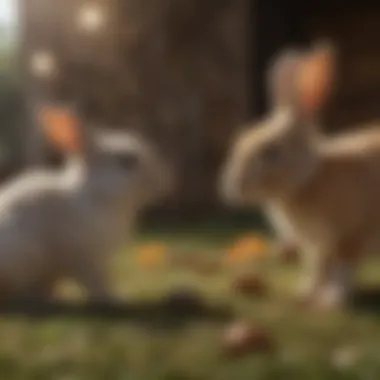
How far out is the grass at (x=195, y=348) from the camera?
1.17 metres

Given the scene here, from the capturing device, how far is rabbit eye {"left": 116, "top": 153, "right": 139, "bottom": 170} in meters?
1.46

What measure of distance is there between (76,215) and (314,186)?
1.18 ft

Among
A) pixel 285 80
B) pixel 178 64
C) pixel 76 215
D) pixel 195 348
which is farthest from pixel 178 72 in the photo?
pixel 195 348

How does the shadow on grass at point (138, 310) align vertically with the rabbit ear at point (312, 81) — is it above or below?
below

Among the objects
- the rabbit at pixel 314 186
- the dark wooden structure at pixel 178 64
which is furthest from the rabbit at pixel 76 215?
the dark wooden structure at pixel 178 64

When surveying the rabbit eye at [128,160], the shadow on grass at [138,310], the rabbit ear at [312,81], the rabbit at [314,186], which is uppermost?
the rabbit ear at [312,81]

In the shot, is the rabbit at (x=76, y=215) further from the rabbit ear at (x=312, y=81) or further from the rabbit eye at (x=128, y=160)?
the rabbit ear at (x=312, y=81)

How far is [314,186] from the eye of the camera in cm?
146

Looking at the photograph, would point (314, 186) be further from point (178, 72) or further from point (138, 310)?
point (178, 72)

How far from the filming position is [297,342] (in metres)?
1.27

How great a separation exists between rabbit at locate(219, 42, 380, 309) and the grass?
0.09 metres

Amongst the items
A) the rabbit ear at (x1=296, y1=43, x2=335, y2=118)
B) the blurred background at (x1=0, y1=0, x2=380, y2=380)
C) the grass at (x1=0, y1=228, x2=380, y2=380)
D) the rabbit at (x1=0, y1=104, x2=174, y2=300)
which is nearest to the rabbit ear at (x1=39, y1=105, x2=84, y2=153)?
the rabbit at (x1=0, y1=104, x2=174, y2=300)

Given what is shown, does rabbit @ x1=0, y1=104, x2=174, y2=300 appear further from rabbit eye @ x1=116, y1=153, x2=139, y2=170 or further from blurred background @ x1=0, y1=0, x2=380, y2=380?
blurred background @ x1=0, y1=0, x2=380, y2=380

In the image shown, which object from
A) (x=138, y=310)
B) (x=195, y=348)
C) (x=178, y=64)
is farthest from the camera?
(x=178, y=64)
